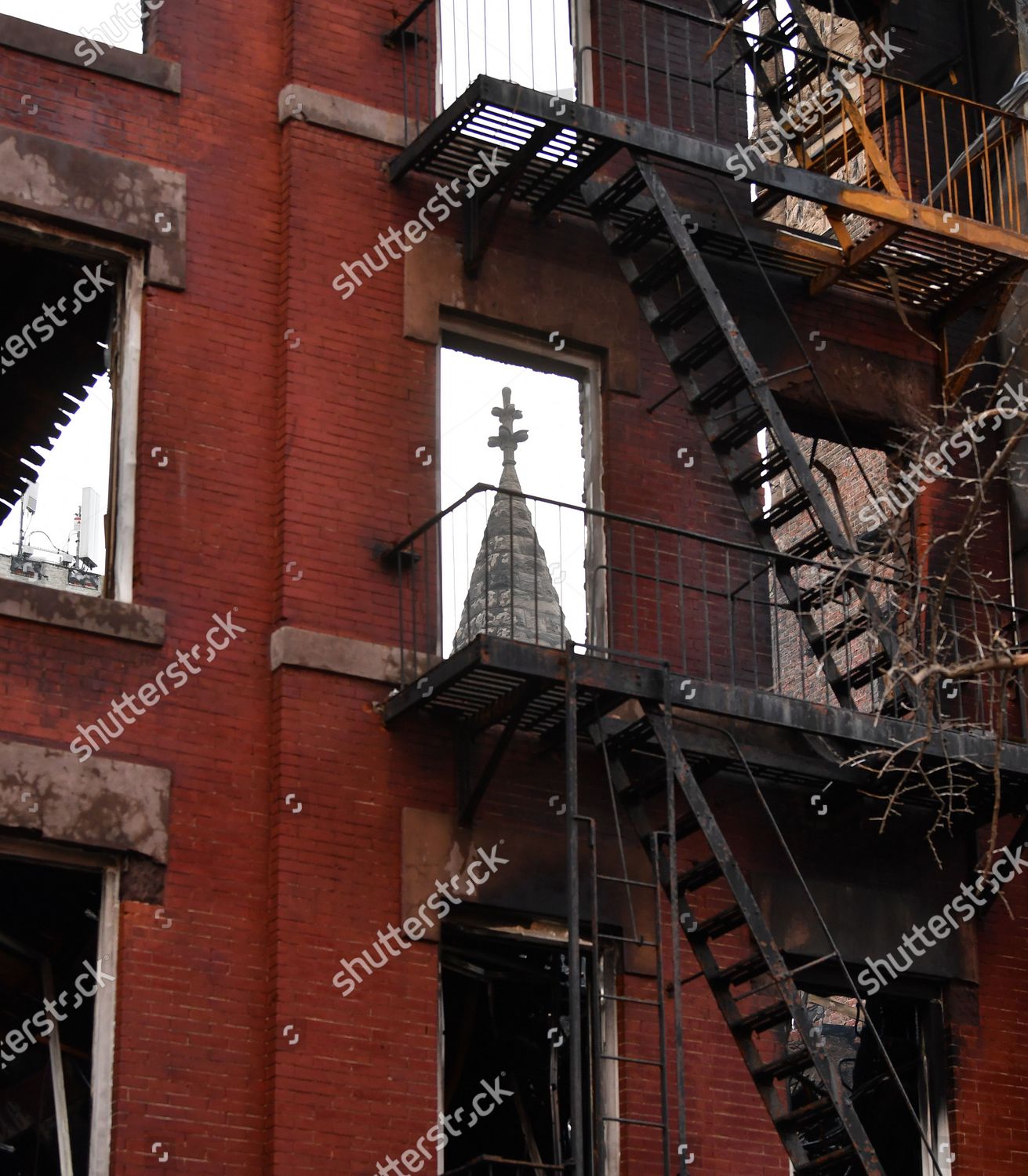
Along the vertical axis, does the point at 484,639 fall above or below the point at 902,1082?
above

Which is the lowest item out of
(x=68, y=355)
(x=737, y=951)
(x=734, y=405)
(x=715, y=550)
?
(x=737, y=951)

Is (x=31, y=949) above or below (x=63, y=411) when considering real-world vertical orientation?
below

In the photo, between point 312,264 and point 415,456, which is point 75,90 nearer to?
point 312,264

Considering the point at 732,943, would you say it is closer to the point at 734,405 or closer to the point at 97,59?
the point at 734,405

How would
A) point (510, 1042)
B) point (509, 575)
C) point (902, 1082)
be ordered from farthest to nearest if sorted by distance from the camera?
point (509, 575) < point (902, 1082) < point (510, 1042)

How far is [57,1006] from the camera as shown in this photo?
40.8 feet

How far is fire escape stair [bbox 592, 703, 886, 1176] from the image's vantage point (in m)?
12.3

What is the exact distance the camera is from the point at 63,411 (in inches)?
599

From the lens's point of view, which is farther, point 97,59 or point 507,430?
point 507,430

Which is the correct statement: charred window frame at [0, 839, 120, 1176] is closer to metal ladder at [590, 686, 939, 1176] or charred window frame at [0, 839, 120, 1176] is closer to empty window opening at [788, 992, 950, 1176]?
metal ladder at [590, 686, 939, 1176]

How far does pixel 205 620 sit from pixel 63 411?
265 centimetres

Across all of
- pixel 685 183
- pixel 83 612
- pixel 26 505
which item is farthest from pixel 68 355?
pixel 685 183

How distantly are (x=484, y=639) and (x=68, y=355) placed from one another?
13.6ft

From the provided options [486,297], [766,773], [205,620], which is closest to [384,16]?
[486,297]
